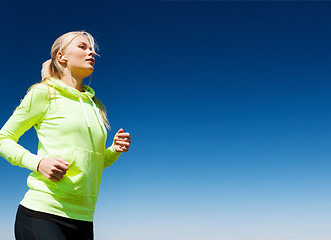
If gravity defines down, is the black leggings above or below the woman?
below

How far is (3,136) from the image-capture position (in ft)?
9.73

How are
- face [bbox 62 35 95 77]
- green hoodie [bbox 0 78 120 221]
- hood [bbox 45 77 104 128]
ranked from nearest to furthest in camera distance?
green hoodie [bbox 0 78 120 221] < hood [bbox 45 77 104 128] < face [bbox 62 35 95 77]

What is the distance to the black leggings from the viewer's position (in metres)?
2.76

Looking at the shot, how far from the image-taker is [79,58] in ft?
11.1

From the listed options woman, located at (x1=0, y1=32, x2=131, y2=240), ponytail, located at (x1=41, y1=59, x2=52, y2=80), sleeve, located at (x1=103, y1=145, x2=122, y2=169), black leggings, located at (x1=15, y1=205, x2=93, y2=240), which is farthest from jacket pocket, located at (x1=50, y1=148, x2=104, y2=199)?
ponytail, located at (x1=41, y1=59, x2=52, y2=80)

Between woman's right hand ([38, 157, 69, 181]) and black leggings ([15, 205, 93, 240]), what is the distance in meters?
0.32

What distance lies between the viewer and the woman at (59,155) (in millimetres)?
2809

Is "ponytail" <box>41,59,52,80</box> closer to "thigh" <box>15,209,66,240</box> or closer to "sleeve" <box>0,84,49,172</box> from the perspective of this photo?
"sleeve" <box>0,84,49,172</box>

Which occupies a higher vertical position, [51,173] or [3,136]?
[3,136]

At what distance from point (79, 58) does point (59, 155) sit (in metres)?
1.02

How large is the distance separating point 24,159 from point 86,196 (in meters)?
0.60

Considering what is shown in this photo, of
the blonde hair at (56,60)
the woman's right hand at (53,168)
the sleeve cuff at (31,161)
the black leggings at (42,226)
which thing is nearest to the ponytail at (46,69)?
the blonde hair at (56,60)

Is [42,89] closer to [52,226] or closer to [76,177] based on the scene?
[76,177]

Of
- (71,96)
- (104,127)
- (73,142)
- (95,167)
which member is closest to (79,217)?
(95,167)
